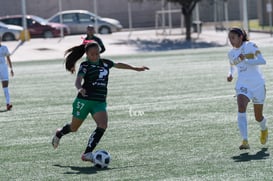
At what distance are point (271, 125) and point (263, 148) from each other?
2.38 m

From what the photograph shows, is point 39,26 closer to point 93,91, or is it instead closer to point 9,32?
point 9,32

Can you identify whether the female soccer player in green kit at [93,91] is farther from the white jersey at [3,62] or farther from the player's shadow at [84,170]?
the white jersey at [3,62]

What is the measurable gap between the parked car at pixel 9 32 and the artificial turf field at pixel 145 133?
2310cm

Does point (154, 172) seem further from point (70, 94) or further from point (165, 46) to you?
point (165, 46)

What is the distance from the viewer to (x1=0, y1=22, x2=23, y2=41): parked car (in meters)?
48.5

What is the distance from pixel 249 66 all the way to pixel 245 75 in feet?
0.45

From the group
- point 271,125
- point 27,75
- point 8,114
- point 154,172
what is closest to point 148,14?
point 27,75

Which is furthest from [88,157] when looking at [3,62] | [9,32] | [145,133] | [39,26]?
[39,26]

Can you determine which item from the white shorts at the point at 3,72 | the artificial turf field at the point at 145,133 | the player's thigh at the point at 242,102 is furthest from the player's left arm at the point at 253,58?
the white shorts at the point at 3,72

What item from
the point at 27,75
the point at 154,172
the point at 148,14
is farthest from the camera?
the point at 148,14

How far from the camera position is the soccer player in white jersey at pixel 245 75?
1145cm

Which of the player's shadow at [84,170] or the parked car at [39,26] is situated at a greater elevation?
the parked car at [39,26]

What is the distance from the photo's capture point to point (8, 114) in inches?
699

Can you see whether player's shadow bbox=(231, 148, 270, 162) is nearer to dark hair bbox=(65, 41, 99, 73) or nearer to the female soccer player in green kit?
the female soccer player in green kit
